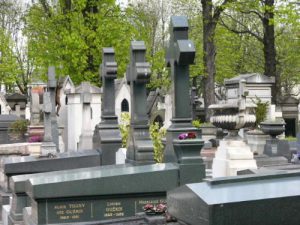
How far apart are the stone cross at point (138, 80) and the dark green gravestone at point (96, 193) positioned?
284cm

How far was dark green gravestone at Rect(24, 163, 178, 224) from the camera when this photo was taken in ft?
24.2

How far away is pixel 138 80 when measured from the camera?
10.7 meters

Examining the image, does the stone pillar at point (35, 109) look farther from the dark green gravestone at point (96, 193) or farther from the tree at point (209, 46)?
the dark green gravestone at point (96, 193)

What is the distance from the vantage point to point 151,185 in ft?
25.6

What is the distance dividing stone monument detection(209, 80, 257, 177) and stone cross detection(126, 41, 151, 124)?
142 cm

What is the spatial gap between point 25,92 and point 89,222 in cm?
4054

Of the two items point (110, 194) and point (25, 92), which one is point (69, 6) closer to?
point (25, 92)

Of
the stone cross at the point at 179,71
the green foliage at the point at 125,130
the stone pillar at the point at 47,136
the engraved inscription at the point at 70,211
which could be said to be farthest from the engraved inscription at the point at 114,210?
the stone pillar at the point at 47,136

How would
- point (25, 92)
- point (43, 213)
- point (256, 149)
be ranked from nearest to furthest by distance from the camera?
point (43, 213) < point (256, 149) < point (25, 92)

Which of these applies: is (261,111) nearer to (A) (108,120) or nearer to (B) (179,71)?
(A) (108,120)

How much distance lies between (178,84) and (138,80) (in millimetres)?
1722

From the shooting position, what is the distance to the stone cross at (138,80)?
10.6 metres

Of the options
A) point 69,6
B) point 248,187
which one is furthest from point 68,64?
point 248,187

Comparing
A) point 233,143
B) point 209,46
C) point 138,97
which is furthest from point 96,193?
point 209,46
